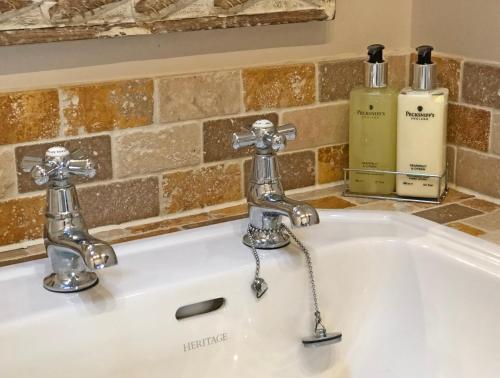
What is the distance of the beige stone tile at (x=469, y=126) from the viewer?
1.14 m

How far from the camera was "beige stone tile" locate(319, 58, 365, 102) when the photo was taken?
1164 mm

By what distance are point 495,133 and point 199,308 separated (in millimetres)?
491

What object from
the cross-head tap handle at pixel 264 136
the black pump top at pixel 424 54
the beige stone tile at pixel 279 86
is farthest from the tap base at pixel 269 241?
the black pump top at pixel 424 54

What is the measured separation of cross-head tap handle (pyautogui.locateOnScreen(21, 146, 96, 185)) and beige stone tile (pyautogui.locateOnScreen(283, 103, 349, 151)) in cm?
38

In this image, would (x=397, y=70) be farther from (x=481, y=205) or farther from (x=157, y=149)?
(x=157, y=149)

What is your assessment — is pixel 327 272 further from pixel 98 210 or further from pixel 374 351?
pixel 98 210

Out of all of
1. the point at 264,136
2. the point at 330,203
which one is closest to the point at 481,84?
the point at 330,203

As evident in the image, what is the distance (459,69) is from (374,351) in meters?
0.43

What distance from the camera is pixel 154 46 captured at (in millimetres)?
1026

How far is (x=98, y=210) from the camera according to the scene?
1.03 m

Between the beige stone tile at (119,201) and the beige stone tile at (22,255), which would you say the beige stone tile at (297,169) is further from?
the beige stone tile at (22,255)

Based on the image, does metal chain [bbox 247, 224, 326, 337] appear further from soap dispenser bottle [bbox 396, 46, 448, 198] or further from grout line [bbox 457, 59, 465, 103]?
grout line [bbox 457, 59, 465, 103]

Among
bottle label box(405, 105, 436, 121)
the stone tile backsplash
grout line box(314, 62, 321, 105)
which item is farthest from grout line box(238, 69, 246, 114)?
bottle label box(405, 105, 436, 121)

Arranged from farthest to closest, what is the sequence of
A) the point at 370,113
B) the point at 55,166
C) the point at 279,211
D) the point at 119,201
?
the point at 370,113
the point at 119,201
the point at 279,211
the point at 55,166
